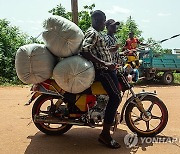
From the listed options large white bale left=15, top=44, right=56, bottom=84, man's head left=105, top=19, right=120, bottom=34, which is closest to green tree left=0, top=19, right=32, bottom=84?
man's head left=105, top=19, right=120, bottom=34

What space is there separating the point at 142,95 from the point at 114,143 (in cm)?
94

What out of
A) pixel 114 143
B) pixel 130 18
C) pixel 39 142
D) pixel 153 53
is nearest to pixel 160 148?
pixel 114 143

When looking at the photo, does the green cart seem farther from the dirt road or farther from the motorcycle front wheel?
the motorcycle front wheel

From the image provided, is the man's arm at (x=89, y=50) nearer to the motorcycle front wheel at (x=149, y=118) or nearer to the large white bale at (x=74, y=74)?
the large white bale at (x=74, y=74)

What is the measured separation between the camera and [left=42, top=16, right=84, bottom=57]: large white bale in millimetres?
4375

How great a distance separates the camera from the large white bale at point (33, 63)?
4414mm

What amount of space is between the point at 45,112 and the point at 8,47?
9.16 meters

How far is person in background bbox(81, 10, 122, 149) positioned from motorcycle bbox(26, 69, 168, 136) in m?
0.18

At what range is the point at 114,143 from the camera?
457 cm

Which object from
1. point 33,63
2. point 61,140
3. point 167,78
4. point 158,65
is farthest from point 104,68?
point 167,78

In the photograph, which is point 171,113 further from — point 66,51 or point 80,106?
point 66,51

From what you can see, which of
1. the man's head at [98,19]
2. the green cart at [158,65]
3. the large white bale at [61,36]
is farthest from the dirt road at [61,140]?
the green cart at [158,65]

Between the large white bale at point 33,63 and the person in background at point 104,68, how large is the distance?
545 millimetres

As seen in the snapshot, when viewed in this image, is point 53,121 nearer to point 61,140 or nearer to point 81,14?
point 61,140
